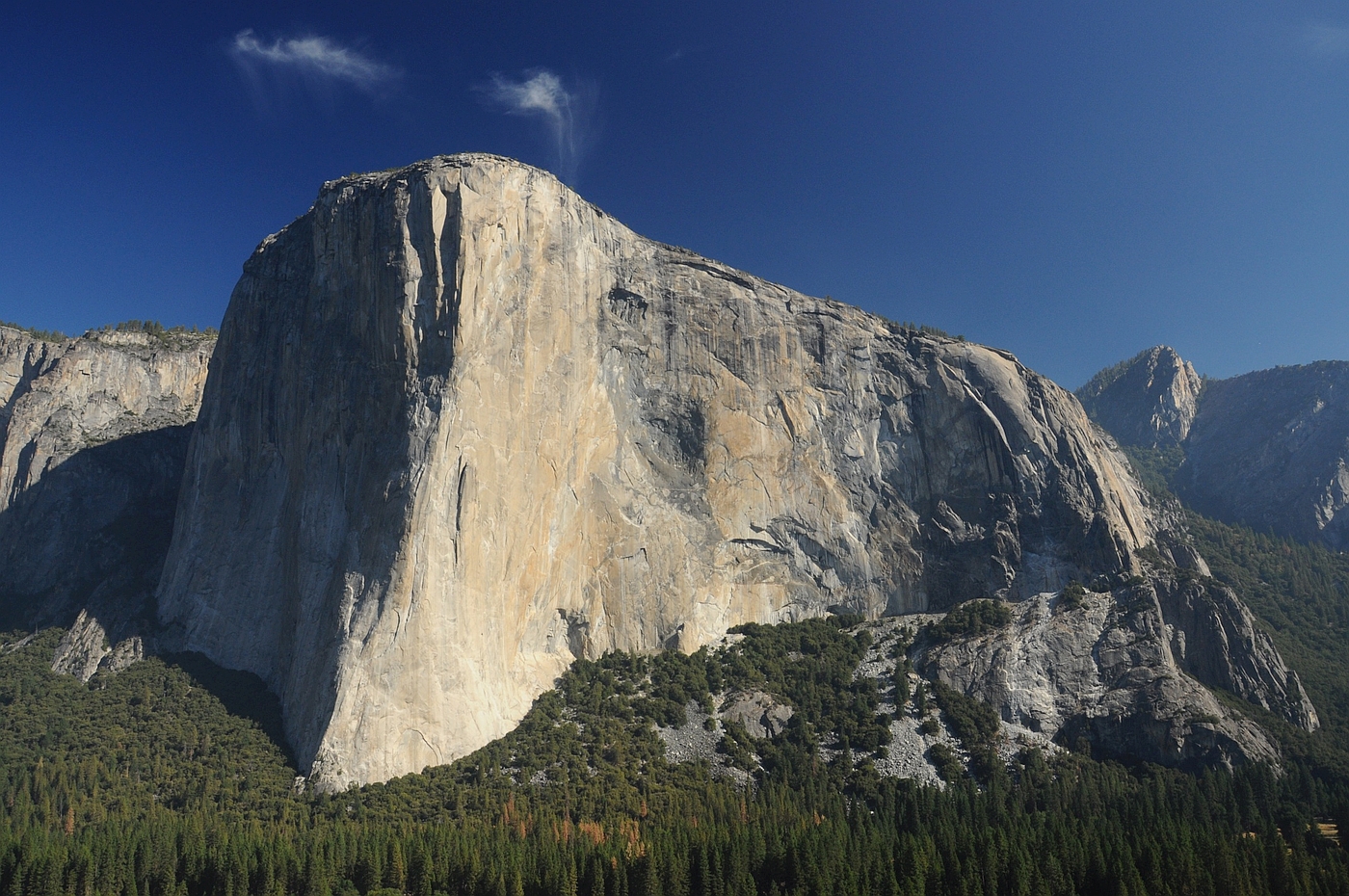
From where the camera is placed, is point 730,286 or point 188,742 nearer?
point 188,742

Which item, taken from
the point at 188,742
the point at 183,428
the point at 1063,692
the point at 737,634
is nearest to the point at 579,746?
the point at 737,634

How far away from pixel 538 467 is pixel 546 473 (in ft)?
3.76

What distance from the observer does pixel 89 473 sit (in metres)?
103

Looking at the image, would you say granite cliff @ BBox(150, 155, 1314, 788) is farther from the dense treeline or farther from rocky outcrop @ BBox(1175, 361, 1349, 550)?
rocky outcrop @ BBox(1175, 361, 1349, 550)

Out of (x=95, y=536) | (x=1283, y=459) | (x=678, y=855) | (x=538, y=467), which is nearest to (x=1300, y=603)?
(x=1283, y=459)

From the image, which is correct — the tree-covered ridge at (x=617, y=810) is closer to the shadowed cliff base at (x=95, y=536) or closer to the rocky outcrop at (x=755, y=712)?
the rocky outcrop at (x=755, y=712)

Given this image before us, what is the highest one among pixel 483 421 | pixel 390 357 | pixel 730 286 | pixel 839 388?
pixel 730 286

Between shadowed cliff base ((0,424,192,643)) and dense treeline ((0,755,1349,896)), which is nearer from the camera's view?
dense treeline ((0,755,1349,896))

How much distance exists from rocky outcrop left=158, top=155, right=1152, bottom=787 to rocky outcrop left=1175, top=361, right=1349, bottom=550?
6767 centimetres

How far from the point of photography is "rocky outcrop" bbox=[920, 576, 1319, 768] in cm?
7750

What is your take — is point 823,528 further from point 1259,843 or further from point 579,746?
point 1259,843

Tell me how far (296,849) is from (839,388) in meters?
69.9

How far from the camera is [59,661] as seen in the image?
271ft

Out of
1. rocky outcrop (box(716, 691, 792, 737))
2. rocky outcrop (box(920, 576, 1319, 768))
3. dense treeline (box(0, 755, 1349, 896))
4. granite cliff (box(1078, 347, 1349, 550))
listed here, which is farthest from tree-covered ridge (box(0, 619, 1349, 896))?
granite cliff (box(1078, 347, 1349, 550))
